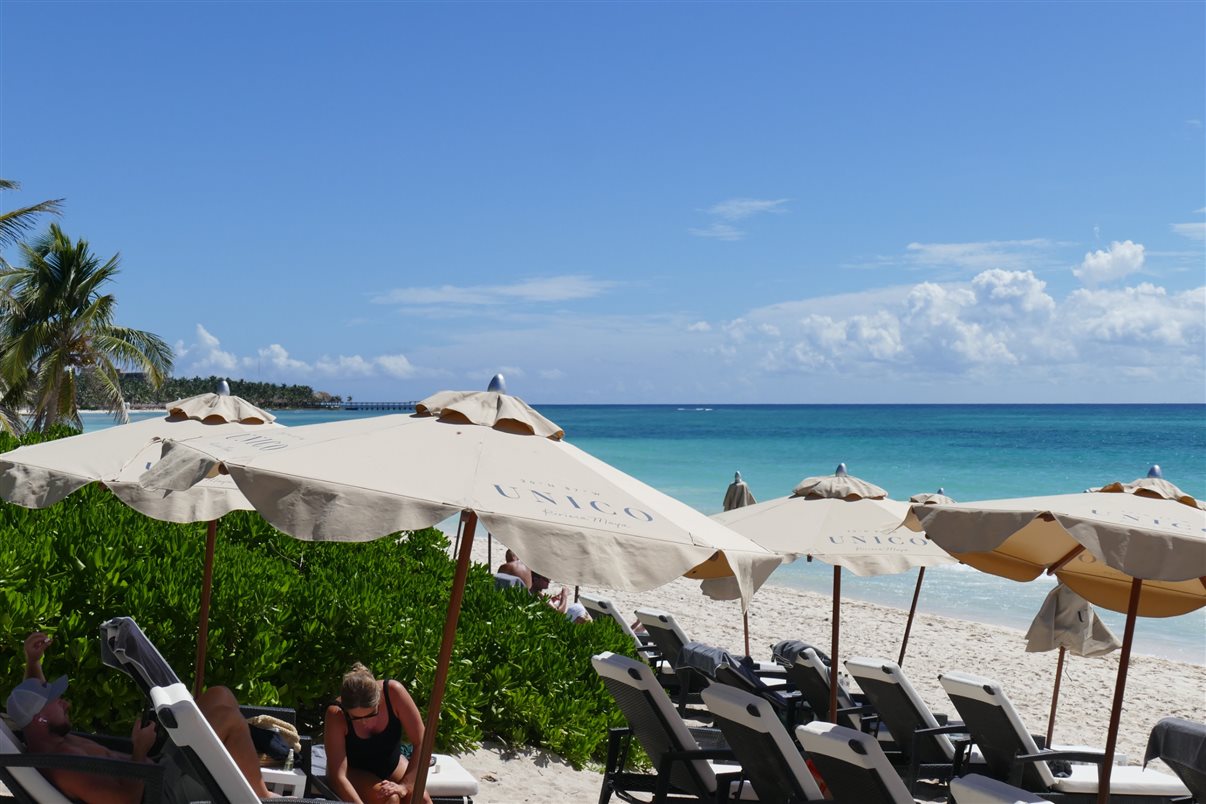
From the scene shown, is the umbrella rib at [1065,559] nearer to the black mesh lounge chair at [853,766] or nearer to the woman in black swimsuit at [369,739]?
the black mesh lounge chair at [853,766]

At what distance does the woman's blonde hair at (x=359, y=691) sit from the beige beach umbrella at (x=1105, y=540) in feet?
8.54

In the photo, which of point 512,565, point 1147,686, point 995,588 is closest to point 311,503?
point 512,565

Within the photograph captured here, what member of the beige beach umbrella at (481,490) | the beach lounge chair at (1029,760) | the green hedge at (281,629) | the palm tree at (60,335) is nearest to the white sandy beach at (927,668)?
the green hedge at (281,629)

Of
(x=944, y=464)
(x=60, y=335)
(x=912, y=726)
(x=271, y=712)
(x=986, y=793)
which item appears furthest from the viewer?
(x=944, y=464)

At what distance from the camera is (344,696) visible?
15.5ft

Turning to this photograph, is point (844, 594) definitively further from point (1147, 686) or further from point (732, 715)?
point (732, 715)

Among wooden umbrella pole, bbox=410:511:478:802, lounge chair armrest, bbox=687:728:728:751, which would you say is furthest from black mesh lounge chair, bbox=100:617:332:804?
lounge chair armrest, bbox=687:728:728:751

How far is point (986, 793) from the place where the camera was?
3814mm

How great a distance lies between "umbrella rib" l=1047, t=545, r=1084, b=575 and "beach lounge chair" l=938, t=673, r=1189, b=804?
78cm

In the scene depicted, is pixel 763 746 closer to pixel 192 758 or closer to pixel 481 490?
pixel 481 490

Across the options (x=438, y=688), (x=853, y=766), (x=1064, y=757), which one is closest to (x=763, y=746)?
(x=853, y=766)

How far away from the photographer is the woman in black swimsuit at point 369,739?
4.63 metres

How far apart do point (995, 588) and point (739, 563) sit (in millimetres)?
18371

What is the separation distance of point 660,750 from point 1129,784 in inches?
121
